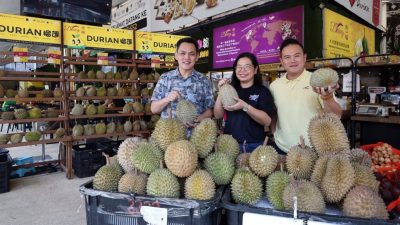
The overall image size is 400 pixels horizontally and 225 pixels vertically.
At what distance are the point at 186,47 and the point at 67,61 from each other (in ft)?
10.3

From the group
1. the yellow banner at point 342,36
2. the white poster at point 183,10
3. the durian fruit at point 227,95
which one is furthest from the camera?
the white poster at point 183,10

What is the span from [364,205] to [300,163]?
0.98 ft

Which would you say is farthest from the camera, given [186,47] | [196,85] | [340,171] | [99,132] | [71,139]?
[99,132]

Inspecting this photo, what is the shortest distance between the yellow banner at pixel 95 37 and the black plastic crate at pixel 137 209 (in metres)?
3.95

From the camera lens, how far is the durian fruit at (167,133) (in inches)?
52.6

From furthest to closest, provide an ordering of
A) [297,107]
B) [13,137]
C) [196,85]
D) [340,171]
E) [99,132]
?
[99,132] → [13,137] → [196,85] → [297,107] → [340,171]

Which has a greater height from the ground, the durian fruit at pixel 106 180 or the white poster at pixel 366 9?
the white poster at pixel 366 9

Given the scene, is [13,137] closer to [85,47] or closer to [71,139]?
[71,139]

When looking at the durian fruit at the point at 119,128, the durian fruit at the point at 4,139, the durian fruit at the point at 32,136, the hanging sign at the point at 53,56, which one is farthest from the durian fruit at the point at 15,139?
the durian fruit at the point at 119,128

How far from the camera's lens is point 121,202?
1073 mm

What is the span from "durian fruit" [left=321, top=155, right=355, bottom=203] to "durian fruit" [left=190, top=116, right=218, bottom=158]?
0.49 metres

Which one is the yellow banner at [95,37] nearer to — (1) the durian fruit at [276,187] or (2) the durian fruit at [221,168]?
(2) the durian fruit at [221,168]

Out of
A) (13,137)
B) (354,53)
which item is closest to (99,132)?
(13,137)

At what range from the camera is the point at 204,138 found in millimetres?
1329
